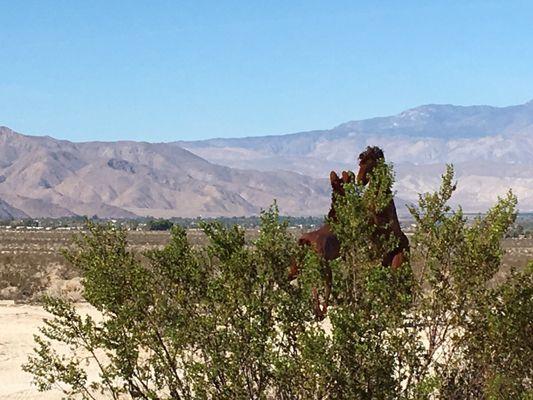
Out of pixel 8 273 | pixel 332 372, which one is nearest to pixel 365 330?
pixel 332 372

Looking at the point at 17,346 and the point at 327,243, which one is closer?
the point at 327,243

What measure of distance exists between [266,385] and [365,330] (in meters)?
1.42

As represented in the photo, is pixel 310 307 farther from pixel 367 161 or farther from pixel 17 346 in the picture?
pixel 17 346

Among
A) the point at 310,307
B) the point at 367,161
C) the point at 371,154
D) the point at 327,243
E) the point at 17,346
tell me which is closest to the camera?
the point at 310,307

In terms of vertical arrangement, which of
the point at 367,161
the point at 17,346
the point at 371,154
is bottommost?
the point at 17,346

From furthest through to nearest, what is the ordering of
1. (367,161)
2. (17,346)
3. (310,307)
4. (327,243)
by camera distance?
(17,346) → (367,161) → (327,243) → (310,307)

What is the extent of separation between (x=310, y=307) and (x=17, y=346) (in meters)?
11.5

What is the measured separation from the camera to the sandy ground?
14.3m

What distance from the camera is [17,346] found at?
18.7 meters

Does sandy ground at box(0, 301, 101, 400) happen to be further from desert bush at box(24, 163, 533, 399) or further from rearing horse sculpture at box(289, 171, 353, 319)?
desert bush at box(24, 163, 533, 399)

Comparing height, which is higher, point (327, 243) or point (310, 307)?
point (310, 307)

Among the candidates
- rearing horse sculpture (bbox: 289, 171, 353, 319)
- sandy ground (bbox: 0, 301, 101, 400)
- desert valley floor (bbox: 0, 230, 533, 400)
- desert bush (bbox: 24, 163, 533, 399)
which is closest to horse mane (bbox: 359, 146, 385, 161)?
rearing horse sculpture (bbox: 289, 171, 353, 319)

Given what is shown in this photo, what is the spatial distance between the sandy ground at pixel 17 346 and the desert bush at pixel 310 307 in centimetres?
→ 535

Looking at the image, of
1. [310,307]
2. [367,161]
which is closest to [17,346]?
[367,161]
